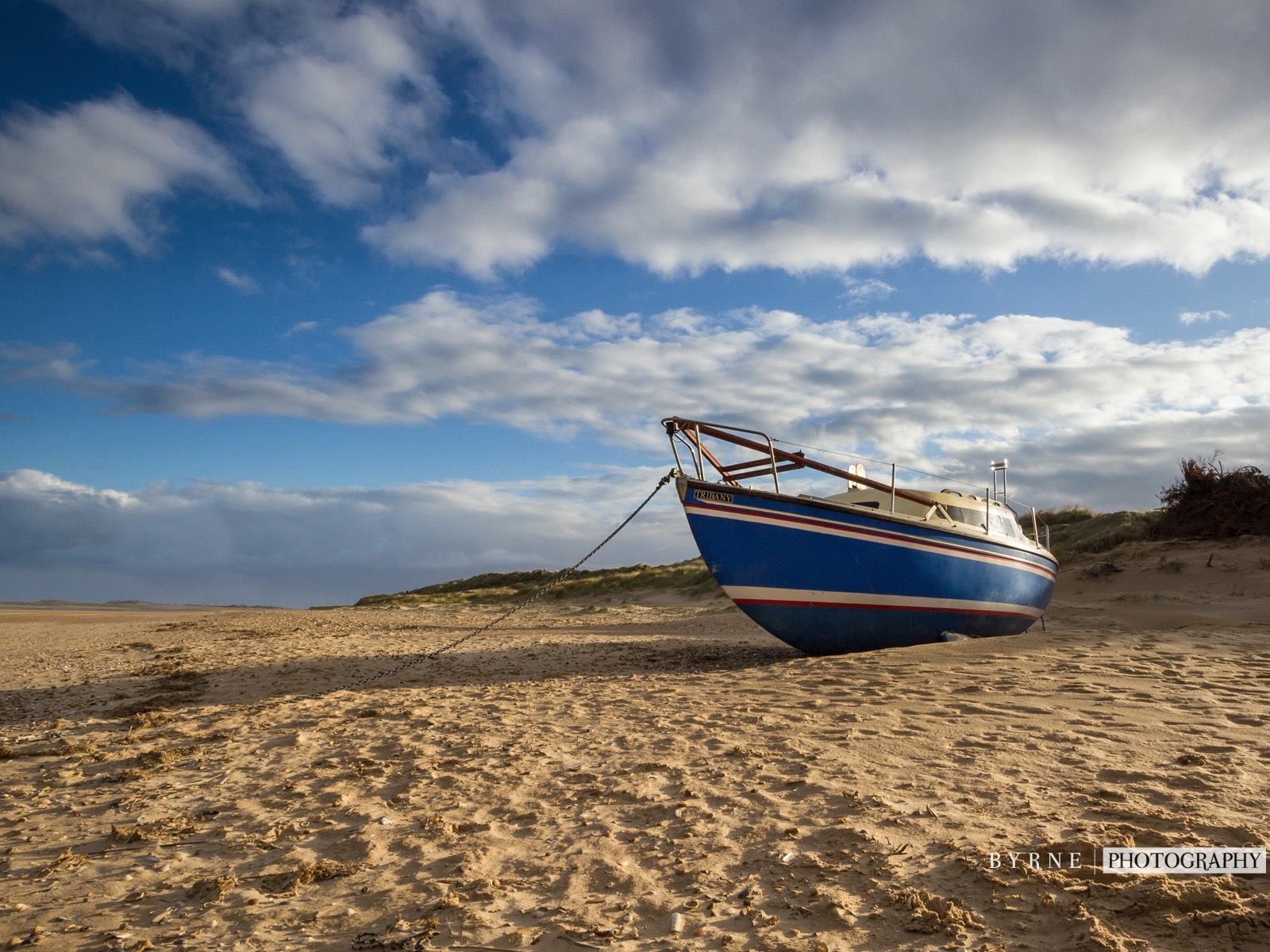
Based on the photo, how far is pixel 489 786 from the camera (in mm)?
4863

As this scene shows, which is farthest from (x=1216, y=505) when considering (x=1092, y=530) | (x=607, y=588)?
(x=607, y=588)

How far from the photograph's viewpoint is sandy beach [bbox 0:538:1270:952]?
310 cm

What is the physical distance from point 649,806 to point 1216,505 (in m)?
24.2

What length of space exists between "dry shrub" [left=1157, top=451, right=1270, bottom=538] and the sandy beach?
14577 mm

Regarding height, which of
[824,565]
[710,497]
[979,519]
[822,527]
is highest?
[710,497]

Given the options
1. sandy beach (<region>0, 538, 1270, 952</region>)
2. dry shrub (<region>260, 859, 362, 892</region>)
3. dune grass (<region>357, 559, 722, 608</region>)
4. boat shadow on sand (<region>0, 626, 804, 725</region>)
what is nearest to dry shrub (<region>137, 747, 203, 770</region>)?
sandy beach (<region>0, 538, 1270, 952</region>)

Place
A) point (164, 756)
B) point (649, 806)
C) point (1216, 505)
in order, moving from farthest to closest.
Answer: point (1216, 505) → point (164, 756) → point (649, 806)

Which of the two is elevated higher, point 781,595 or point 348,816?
point 781,595

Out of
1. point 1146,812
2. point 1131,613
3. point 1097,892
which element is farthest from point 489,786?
point 1131,613

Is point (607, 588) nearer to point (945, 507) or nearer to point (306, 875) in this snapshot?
point (945, 507)

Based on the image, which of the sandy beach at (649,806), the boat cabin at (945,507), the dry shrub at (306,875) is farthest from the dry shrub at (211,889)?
the boat cabin at (945,507)

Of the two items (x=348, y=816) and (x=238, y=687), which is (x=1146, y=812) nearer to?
(x=348, y=816)

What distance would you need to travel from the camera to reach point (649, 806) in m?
4.39

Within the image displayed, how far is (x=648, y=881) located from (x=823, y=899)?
2.66 ft
